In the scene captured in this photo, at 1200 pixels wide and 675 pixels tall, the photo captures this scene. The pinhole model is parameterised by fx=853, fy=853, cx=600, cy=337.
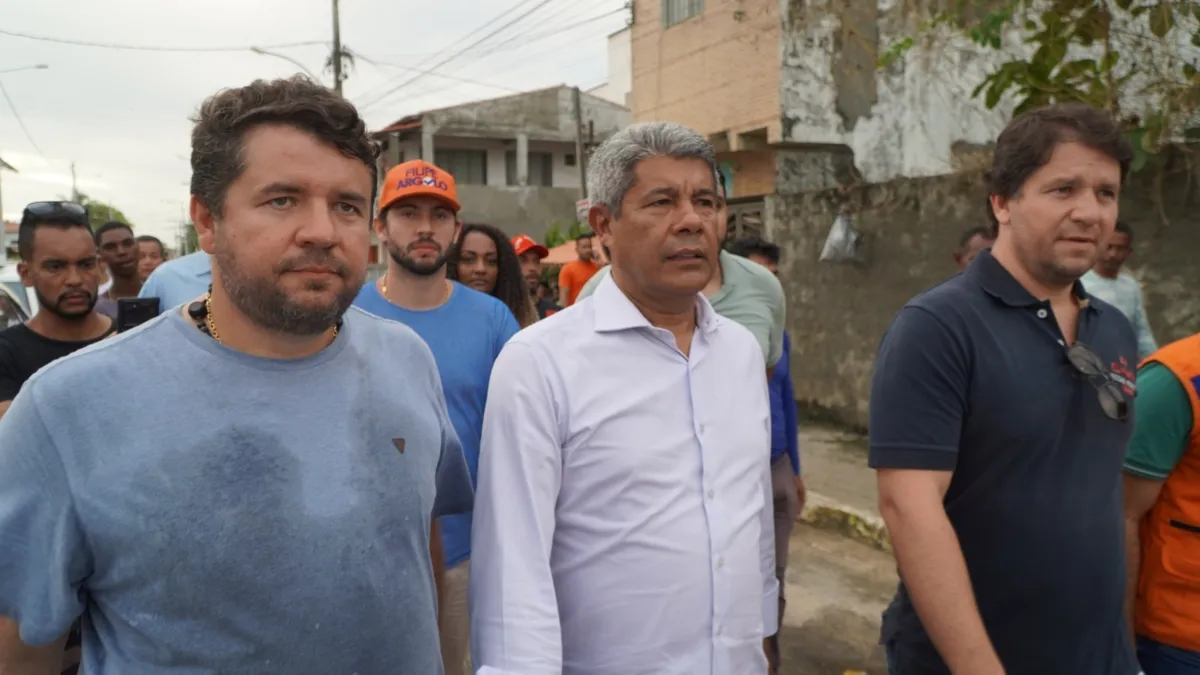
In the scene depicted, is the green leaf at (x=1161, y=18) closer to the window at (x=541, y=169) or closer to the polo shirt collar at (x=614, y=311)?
the polo shirt collar at (x=614, y=311)

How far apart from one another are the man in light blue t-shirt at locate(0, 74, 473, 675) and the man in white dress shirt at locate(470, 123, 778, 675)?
0.63 ft

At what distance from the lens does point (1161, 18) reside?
5.44 m

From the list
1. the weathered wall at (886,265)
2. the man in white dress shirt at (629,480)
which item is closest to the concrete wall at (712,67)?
the weathered wall at (886,265)

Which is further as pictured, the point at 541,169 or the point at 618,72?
the point at 618,72

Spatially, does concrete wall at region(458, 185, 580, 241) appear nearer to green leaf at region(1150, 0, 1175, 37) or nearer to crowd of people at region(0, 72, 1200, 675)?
green leaf at region(1150, 0, 1175, 37)

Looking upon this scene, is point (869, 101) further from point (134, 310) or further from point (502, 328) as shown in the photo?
point (134, 310)

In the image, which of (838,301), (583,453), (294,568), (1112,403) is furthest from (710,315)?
(838,301)

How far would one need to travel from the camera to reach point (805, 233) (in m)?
9.04

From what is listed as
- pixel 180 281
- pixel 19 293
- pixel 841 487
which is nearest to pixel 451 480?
pixel 180 281

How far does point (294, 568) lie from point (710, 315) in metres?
1.12

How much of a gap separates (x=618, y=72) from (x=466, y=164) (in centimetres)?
766

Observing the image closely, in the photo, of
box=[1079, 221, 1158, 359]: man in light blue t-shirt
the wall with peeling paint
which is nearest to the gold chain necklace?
box=[1079, 221, 1158, 359]: man in light blue t-shirt

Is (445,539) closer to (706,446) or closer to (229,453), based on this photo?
(706,446)

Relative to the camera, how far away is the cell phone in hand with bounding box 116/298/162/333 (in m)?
2.81
